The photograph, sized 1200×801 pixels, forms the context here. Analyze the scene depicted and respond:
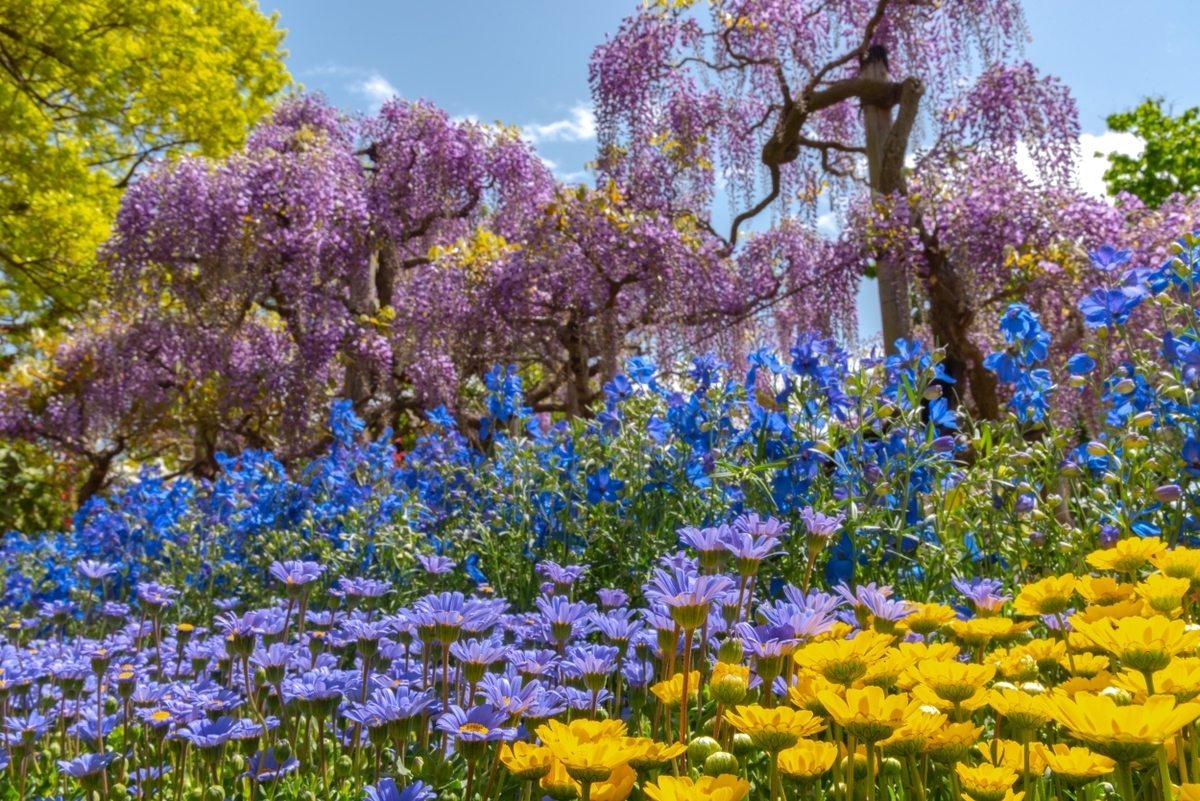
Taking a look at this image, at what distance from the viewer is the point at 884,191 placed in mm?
6352

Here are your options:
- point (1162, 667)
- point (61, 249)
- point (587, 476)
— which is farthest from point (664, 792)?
point (61, 249)

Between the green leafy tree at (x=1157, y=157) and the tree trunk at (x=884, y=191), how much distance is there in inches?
491

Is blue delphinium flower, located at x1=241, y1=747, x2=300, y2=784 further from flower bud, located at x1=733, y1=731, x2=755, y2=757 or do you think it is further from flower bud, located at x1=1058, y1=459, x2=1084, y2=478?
flower bud, located at x1=1058, y1=459, x2=1084, y2=478

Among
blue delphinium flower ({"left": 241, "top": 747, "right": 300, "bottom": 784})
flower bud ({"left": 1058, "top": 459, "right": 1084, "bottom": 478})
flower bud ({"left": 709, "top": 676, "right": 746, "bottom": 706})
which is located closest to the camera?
flower bud ({"left": 709, "top": 676, "right": 746, "bottom": 706})

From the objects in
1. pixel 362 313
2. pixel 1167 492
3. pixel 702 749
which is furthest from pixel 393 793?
pixel 362 313

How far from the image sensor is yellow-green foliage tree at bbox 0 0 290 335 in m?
9.40

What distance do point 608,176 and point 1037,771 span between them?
7.12 meters

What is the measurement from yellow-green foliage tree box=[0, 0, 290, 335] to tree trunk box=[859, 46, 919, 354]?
7.66 m

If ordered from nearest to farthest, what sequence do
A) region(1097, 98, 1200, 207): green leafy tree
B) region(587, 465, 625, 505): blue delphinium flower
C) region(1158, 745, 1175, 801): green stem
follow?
region(1158, 745, 1175, 801): green stem, region(587, 465, 625, 505): blue delphinium flower, region(1097, 98, 1200, 207): green leafy tree

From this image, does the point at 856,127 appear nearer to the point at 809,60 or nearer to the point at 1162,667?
the point at 809,60

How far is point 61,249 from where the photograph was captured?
32.6ft

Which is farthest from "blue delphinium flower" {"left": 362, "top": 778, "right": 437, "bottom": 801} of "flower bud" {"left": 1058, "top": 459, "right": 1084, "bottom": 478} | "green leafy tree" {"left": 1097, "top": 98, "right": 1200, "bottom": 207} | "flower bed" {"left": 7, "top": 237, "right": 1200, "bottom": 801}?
"green leafy tree" {"left": 1097, "top": 98, "right": 1200, "bottom": 207}

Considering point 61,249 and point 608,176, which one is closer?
point 608,176

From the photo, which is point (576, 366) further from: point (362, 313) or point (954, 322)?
point (954, 322)
